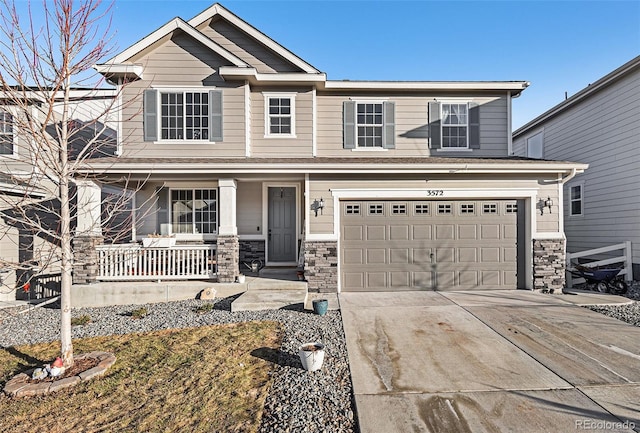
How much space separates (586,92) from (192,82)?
42.4 ft

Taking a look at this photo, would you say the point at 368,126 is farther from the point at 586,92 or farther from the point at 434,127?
the point at 586,92

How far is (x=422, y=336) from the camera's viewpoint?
17.9 ft

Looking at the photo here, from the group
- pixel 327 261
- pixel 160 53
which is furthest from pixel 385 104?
pixel 160 53

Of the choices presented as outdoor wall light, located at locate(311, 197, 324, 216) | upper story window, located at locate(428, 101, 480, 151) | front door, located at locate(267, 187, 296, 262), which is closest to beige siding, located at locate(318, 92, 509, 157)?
upper story window, located at locate(428, 101, 480, 151)

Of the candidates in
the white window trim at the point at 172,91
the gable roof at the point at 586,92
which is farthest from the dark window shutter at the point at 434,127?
the white window trim at the point at 172,91

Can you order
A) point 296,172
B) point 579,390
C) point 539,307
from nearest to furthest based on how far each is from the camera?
1. point 579,390
2. point 539,307
3. point 296,172

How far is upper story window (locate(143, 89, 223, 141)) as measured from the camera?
954 centimetres

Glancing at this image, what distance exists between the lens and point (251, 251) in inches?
399

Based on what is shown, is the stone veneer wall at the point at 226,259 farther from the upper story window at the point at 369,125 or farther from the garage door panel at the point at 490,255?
the garage door panel at the point at 490,255

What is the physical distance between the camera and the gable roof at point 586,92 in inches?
376

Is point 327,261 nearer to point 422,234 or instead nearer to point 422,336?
point 422,234

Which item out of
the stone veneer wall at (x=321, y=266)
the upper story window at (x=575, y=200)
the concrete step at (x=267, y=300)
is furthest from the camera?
the upper story window at (x=575, y=200)

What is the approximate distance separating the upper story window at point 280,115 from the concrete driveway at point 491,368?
5717 mm

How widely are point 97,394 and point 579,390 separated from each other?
5605 millimetres
